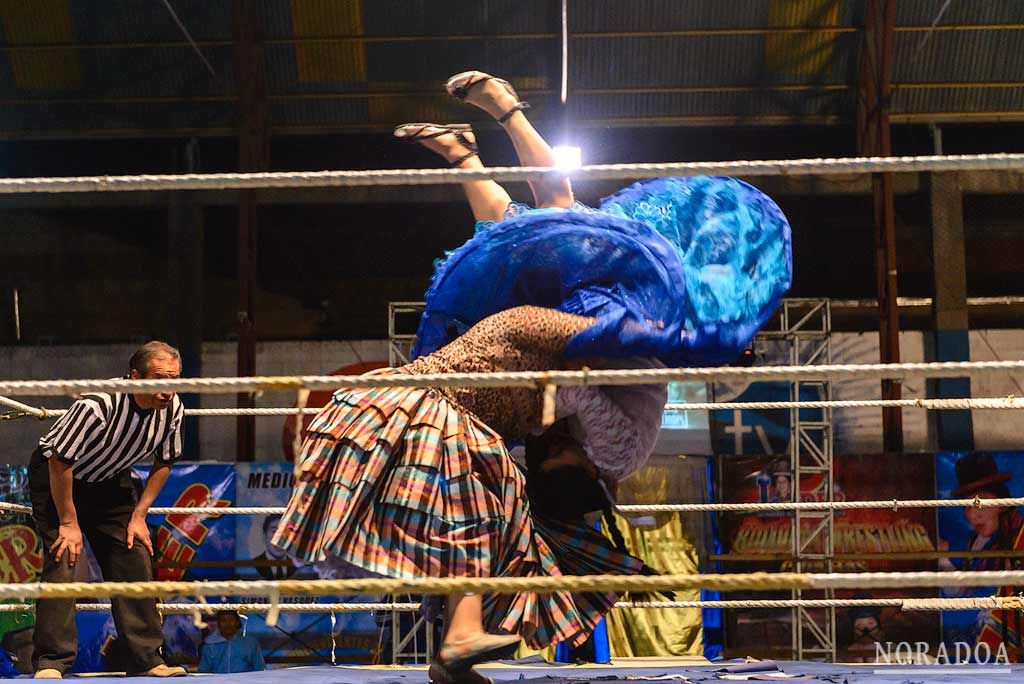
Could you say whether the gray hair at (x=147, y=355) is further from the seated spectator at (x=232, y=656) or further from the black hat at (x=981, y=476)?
the black hat at (x=981, y=476)

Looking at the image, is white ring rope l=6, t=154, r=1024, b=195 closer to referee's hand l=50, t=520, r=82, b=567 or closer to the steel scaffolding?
referee's hand l=50, t=520, r=82, b=567

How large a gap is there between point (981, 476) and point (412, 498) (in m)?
6.42

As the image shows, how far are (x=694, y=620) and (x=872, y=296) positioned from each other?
11.7 feet

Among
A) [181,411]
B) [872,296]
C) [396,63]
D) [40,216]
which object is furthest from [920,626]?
[40,216]

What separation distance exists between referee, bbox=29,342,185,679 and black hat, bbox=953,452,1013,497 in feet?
18.8

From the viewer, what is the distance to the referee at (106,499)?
2.85m

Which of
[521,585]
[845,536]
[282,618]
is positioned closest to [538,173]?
[521,585]

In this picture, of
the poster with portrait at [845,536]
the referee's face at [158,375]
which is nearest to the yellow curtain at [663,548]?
the poster with portrait at [845,536]

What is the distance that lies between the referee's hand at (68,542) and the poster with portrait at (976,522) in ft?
19.4

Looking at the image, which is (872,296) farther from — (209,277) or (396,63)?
(209,277)

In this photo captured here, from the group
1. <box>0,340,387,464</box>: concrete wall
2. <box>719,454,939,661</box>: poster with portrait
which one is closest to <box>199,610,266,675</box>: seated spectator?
<box>0,340,387,464</box>: concrete wall

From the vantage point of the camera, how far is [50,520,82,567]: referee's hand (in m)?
2.83

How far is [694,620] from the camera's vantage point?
293 inches

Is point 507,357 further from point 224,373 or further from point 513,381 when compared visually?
point 224,373
